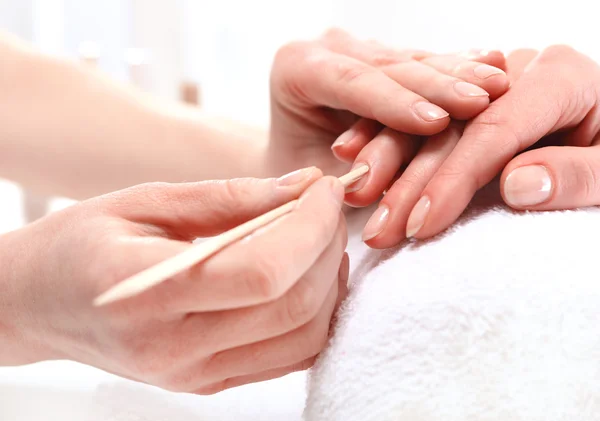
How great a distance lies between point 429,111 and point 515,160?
7cm

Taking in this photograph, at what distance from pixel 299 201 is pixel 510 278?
12 cm

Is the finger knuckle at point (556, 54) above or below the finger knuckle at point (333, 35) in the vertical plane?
above

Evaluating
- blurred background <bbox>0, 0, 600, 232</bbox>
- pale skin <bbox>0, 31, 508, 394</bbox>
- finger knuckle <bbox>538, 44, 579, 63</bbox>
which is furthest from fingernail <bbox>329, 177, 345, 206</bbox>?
blurred background <bbox>0, 0, 600, 232</bbox>

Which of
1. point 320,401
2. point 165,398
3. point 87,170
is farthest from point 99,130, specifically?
point 320,401

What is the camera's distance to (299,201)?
0.35m

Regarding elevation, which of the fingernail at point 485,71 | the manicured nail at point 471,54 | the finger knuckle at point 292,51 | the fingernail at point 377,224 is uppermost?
the fingernail at point 485,71

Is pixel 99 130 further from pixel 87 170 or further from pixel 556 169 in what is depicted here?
pixel 556 169

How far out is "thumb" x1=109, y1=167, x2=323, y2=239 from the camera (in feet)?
1.18

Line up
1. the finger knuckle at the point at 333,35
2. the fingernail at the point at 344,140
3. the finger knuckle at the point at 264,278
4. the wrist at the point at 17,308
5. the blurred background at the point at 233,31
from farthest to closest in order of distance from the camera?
the blurred background at the point at 233,31 → the finger knuckle at the point at 333,35 → the fingernail at the point at 344,140 → the wrist at the point at 17,308 → the finger knuckle at the point at 264,278

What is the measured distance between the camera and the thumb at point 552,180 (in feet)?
1.32

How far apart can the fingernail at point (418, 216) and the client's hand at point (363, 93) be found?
0.06 meters

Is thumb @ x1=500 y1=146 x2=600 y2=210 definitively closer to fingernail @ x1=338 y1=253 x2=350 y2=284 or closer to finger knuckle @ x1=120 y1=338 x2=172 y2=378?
fingernail @ x1=338 y1=253 x2=350 y2=284

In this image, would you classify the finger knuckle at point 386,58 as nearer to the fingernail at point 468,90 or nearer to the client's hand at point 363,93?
the client's hand at point 363,93

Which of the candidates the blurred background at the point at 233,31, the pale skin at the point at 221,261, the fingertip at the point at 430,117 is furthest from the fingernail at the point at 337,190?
the blurred background at the point at 233,31
